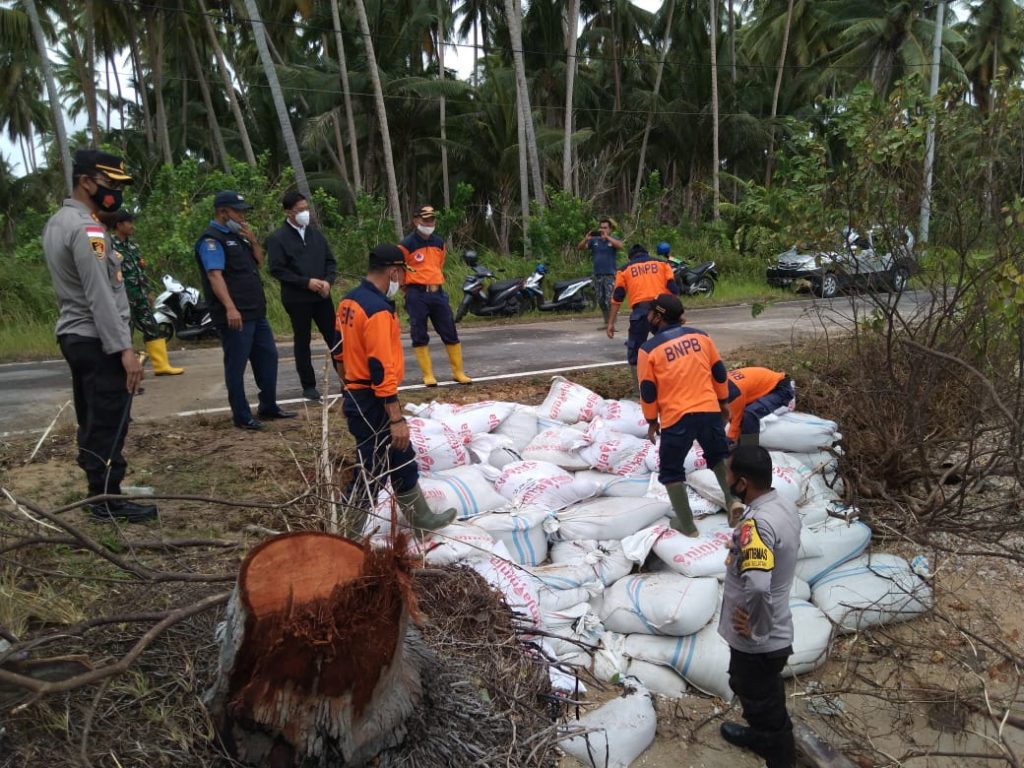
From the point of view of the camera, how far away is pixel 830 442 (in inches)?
208

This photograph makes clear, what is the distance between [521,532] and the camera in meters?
4.07

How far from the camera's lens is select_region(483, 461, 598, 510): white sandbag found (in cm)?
450

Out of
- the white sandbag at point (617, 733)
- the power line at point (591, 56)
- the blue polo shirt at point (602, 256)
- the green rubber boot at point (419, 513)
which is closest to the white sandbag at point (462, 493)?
the green rubber boot at point (419, 513)

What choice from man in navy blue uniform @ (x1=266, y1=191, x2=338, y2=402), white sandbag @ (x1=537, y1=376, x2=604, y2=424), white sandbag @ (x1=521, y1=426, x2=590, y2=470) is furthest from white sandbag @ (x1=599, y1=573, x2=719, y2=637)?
man in navy blue uniform @ (x1=266, y1=191, x2=338, y2=402)

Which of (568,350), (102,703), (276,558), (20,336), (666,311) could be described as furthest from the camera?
(20,336)

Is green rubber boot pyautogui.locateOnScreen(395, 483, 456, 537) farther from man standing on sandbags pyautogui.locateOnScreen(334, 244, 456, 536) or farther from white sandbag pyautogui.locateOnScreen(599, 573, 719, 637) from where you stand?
white sandbag pyautogui.locateOnScreen(599, 573, 719, 637)

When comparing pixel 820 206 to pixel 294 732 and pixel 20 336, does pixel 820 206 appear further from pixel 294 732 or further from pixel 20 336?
pixel 20 336

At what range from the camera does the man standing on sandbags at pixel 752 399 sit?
4977mm

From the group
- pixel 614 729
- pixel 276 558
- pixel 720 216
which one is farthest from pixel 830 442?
pixel 720 216

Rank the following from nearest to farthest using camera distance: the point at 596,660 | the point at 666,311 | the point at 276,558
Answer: the point at 276,558 < the point at 596,660 < the point at 666,311

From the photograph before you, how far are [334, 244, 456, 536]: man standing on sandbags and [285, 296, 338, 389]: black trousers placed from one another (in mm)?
1559

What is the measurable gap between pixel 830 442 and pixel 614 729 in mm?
3077

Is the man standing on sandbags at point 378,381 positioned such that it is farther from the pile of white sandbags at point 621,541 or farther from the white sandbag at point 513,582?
the white sandbag at point 513,582

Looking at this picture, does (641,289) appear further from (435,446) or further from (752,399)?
(435,446)
